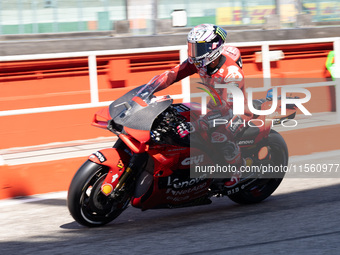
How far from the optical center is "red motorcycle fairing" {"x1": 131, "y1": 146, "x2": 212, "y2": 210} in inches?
213

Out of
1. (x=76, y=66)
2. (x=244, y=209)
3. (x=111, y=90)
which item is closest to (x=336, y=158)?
(x=244, y=209)

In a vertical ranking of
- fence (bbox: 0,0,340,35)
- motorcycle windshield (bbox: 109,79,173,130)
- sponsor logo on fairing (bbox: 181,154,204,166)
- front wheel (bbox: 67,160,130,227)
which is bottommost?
front wheel (bbox: 67,160,130,227)

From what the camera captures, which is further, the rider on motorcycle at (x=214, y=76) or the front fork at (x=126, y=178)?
the rider on motorcycle at (x=214, y=76)

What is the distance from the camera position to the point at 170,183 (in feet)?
18.1

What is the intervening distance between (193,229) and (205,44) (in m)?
1.61

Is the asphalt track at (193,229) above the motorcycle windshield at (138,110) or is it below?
below

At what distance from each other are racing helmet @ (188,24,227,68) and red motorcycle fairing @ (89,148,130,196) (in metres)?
1.12

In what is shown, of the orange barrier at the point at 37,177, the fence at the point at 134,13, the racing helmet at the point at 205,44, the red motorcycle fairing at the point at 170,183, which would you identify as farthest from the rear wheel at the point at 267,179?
the fence at the point at 134,13

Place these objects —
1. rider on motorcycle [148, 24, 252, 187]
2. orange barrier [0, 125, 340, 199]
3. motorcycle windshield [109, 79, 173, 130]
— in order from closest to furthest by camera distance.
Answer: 1. motorcycle windshield [109, 79, 173, 130]
2. rider on motorcycle [148, 24, 252, 187]
3. orange barrier [0, 125, 340, 199]

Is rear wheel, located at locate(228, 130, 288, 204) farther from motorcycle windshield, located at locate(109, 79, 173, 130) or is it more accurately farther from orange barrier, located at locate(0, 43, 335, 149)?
orange barrier, located at locate(0, 43, 335, 149)

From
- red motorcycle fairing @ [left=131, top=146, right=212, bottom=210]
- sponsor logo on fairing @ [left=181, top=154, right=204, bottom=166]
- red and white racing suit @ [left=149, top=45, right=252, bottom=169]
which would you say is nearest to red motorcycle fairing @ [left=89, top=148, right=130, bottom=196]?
red motorcycle fairing @ [left=131, top=146, right=212, bottom=210]

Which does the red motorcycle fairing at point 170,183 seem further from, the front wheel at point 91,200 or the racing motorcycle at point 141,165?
the front wheel at point 91,200

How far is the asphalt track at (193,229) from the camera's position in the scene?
16.0ft

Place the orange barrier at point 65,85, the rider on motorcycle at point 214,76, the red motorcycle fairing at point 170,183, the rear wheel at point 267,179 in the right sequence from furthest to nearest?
the orange barrier at point 65,85 → the rear wheel at point 267,179 → the rider on motorcycle at point 214,76 → the red motorcycle fairing at point 170,183
